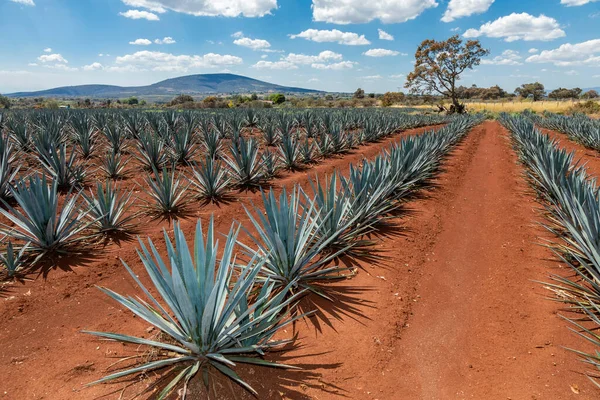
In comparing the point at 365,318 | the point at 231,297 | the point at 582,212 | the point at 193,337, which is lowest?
the point at 365,318

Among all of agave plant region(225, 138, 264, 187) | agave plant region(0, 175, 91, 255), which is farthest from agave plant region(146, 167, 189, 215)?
agave plant region(225, 138, 264, 187)

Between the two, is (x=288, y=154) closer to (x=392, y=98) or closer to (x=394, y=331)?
(x=394, y=331)

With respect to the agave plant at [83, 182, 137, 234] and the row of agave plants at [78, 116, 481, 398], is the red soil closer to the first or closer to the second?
the row of agave plants at [78, 116, 481, 398]

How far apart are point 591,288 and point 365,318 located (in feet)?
6.56

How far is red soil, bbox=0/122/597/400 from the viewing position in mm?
1935

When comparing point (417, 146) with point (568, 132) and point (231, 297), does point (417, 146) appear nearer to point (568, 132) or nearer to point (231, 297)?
point (231, 297)

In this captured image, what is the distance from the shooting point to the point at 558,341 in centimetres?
226

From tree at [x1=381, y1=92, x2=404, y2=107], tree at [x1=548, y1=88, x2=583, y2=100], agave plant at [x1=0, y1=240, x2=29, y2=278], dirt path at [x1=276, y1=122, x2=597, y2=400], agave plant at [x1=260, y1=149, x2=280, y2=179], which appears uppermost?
tree at [x1=548, y1=88, x2=583, y2=100]

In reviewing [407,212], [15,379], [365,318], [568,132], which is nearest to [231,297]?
[365,318]

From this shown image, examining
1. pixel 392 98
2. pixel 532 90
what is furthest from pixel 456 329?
pixel 532 90

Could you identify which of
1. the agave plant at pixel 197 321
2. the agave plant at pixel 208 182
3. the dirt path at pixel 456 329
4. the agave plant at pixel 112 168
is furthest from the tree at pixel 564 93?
the agave plant at pixel 197 321

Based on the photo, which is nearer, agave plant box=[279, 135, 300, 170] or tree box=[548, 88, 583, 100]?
agave plant box=[279, 135, 300, 170]

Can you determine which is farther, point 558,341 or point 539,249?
point 539,249

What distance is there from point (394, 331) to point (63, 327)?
2479 millimetres
